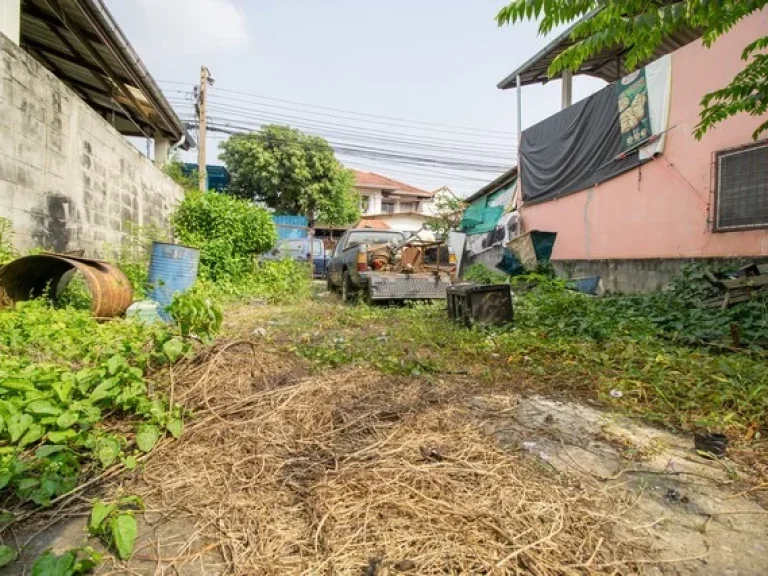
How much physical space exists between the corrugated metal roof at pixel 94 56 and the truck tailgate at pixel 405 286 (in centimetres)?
527

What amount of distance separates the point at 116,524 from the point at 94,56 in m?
8.44

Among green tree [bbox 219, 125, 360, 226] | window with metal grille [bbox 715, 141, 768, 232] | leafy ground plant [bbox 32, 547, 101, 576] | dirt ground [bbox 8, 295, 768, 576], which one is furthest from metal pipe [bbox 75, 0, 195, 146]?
green tree [bbox 219, 125, 360, 226]

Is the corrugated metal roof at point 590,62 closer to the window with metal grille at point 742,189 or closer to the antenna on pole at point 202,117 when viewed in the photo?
the window with metal grille at point 742,189

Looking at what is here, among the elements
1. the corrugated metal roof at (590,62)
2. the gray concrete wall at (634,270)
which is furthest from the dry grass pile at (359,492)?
the corrugated metal roof at (590,62)

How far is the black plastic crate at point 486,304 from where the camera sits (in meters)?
4.80

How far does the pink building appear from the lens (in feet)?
20.0

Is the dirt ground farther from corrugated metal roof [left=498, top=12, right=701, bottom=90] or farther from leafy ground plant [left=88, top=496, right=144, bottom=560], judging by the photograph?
corrugated metal roof [left=498, top=12, right=701, bottom=90]

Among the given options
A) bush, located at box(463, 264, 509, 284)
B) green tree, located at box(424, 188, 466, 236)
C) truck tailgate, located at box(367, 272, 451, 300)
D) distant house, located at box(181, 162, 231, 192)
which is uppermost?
distant house, located at box(181, 162, 231, 192)

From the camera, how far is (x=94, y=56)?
712 cm

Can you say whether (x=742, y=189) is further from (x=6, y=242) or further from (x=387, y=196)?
(x=387, y=196)

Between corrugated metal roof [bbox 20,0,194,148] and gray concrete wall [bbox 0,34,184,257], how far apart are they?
141 cm

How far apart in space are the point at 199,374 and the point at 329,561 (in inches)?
60.6

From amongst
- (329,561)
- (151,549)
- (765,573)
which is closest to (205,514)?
(151,549)

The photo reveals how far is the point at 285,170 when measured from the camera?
20.1 m
